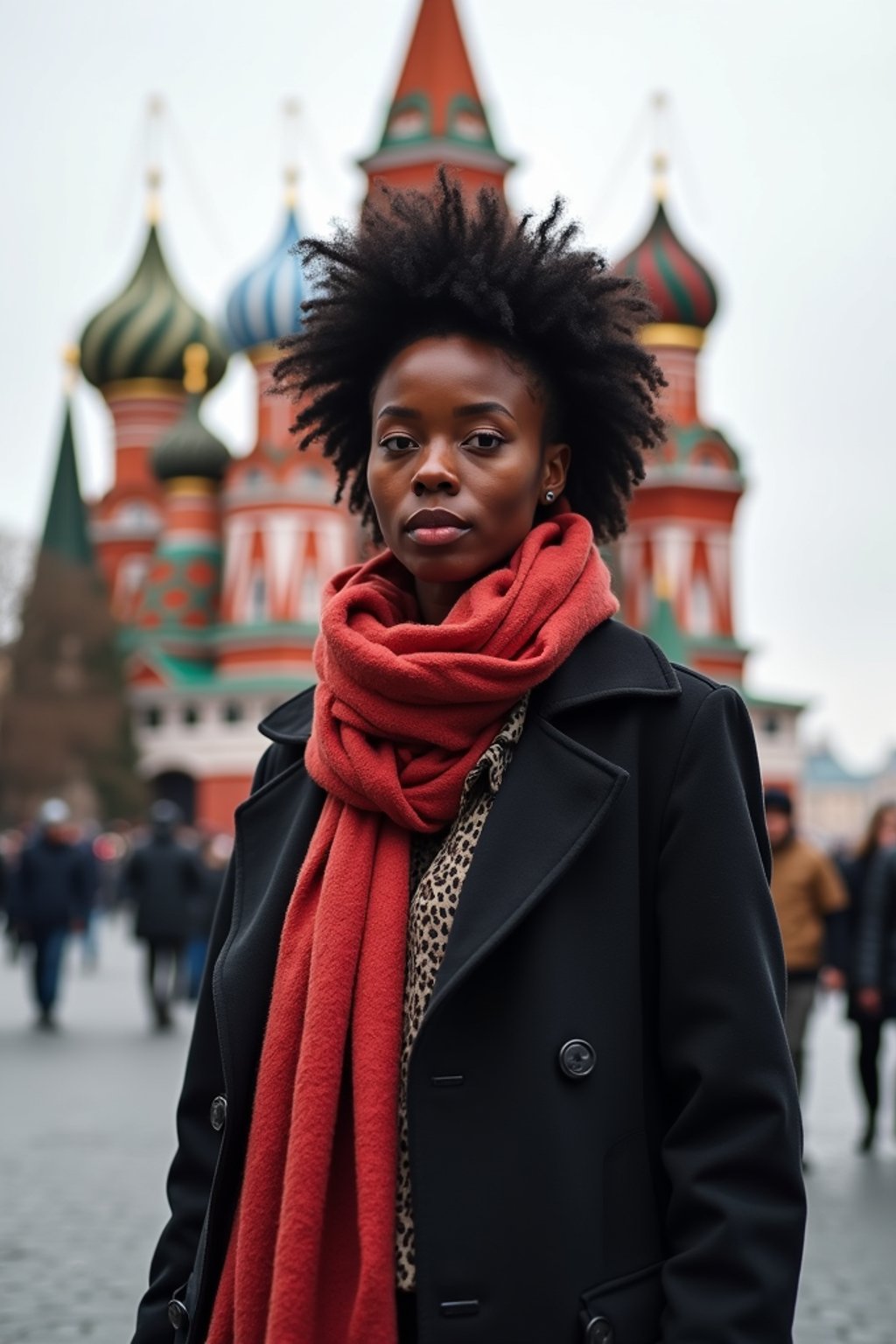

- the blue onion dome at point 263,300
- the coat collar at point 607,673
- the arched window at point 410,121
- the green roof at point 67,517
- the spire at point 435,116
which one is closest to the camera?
the coat collar at point 607,673

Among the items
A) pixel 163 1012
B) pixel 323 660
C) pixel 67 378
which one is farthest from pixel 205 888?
pixel 67 378

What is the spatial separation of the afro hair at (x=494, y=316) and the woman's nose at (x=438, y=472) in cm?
17

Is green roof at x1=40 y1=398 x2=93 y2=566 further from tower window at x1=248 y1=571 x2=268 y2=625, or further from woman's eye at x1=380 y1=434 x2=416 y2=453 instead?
woman's eye at x1=380 y1=434 x2=416 y2=453

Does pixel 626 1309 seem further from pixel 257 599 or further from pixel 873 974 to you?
pixel 257 599

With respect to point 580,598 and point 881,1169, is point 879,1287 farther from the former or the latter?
point 580,598

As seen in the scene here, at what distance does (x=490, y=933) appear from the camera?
7.49 ft

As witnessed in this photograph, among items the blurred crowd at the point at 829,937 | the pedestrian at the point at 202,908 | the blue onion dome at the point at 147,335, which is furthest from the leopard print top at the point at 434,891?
the blue onion dome at the point at 147,335

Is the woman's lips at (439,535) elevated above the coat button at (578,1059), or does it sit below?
above

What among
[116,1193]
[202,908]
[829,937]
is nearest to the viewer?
[116,1193]

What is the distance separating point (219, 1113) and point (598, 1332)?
0.59m

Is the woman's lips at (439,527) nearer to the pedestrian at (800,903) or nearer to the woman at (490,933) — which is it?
the woman at (490,933)

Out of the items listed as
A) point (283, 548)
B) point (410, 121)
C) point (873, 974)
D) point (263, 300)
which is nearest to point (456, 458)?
point (873, 974)

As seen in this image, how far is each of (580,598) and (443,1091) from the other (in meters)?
0.64

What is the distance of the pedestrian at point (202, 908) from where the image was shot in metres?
15.2
